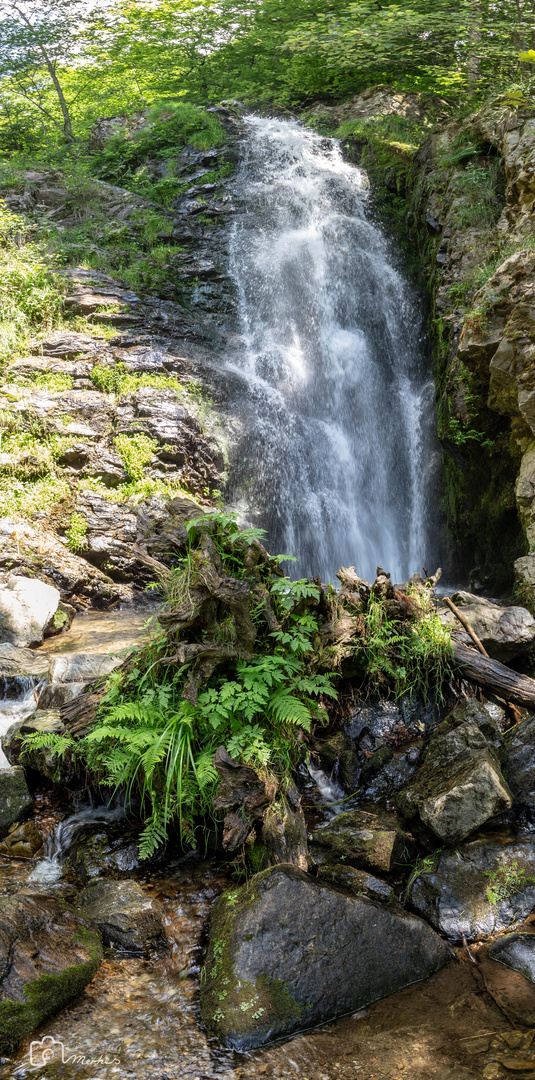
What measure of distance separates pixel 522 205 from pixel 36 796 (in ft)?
26.5

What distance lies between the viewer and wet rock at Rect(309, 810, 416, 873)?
3330mm

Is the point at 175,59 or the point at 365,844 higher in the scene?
the point at 175,59

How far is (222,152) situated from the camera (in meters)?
14.8

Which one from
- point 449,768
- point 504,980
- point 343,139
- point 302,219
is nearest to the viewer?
point 504,980

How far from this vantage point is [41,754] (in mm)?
4152

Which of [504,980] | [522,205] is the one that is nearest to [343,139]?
[522,205]

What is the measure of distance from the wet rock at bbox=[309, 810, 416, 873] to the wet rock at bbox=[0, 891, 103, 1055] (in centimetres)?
127

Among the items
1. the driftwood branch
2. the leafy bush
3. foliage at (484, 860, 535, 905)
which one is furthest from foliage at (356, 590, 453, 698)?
the leafy bush

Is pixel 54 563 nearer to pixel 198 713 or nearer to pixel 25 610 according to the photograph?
pixel 25 610

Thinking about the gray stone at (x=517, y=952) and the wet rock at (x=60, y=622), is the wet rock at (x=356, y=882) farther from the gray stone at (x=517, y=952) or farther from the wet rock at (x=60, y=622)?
the wet rock at (x=60, y=622)

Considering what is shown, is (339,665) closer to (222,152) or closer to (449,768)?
(449,768)

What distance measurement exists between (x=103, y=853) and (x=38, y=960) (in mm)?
1010

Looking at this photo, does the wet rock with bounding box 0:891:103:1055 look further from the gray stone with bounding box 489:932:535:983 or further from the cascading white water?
the cascading white water

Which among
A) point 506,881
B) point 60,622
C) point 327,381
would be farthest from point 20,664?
point 327,381
